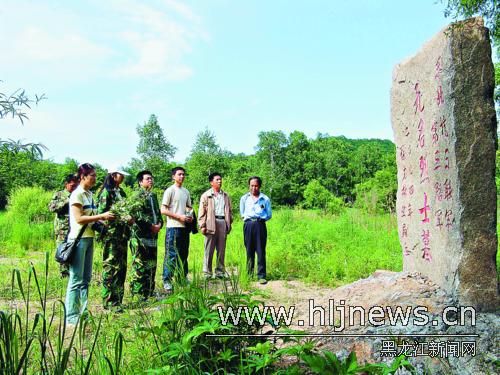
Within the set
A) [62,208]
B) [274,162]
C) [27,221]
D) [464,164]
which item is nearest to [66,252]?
[62,208]

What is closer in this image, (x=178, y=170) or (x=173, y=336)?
(x=173, y=336)

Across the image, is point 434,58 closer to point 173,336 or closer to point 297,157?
point 173,336

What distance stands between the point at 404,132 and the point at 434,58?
2.76 feet

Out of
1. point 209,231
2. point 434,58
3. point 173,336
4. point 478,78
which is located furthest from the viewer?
point 209,231

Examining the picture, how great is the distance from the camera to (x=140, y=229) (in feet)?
15.1

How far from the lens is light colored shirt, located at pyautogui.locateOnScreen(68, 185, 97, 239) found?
363 cm

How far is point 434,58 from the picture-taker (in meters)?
3.64

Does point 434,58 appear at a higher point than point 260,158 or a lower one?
lower

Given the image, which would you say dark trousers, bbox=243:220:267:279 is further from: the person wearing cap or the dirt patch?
the person wearing cap

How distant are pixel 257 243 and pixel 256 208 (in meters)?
0.49

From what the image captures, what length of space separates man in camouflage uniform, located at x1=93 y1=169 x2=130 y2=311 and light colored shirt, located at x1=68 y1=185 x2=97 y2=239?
1.63ft

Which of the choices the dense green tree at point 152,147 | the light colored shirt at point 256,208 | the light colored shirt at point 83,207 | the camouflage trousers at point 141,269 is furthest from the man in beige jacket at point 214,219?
the dense green tree at point 152,147

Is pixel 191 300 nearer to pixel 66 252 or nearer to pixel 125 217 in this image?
pixel 66 252

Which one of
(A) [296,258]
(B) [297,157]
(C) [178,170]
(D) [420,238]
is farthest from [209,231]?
(B) [297,157]
